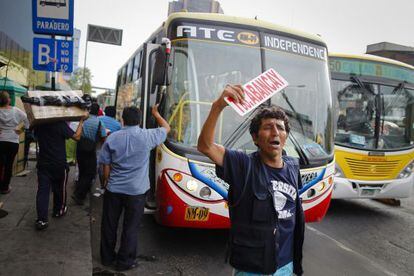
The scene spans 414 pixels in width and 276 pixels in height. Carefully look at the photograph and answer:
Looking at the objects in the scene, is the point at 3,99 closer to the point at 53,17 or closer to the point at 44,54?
the point at 44,54

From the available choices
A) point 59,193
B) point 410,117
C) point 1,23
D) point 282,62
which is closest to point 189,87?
point 282,62

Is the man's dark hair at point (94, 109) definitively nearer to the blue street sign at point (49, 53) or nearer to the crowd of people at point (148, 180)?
the crowd of people at point (148, 180)

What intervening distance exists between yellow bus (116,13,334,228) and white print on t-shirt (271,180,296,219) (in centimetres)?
206

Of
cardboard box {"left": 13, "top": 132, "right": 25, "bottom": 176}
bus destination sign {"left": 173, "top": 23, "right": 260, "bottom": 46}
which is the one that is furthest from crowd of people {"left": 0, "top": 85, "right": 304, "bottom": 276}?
cardboard box {"left": 13, "top": 132, "right": 25, "bottom": 176}

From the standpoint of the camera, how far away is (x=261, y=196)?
2197mm

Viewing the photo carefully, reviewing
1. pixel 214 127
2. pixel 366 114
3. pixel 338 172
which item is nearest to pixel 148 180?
pixel 214 127

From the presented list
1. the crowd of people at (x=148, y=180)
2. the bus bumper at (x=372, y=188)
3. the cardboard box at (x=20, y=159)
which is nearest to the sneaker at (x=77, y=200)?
the crowd of people at (x=148, y=180)

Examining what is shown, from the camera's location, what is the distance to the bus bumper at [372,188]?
22.9 ft

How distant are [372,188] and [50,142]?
5695mm

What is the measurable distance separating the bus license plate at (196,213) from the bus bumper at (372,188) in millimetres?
3538

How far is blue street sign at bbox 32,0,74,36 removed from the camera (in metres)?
5.88

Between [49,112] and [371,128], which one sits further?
[371,128]

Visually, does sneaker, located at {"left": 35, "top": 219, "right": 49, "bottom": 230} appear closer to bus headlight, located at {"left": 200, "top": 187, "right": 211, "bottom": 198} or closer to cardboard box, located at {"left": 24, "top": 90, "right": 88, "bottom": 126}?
cardboard box, located at {"left": 24, "top": 90, "right": 88, "bottom": 126}

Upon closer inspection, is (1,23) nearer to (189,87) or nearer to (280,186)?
(189,87)
